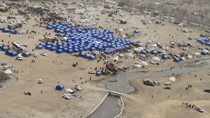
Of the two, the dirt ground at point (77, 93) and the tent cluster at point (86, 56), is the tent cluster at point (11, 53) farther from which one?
the tent cluster at point (86, 56)

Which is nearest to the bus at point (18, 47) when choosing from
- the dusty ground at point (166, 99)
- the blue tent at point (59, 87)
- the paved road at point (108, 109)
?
the blue tent at point (59, 87)

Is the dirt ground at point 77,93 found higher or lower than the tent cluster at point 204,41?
lower

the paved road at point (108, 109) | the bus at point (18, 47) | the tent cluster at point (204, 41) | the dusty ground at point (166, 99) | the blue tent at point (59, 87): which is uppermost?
the bus at point (18, 47)

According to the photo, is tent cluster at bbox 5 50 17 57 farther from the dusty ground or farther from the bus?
the dusty ground

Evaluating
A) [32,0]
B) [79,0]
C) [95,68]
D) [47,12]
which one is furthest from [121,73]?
[79,0]

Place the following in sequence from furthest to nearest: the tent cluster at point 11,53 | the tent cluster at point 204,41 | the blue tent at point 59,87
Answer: the tent cluster at point 204,41 → the tent cluster at point 11,53 → the blue tent at point 59,87

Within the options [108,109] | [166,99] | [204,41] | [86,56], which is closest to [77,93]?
[108,109]
